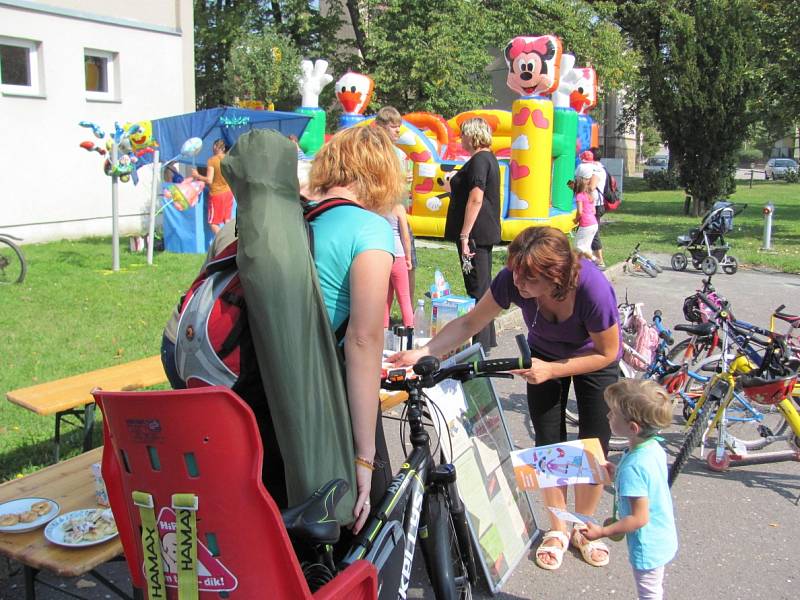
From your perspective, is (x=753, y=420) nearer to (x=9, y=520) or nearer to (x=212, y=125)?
(x=9, y=520)

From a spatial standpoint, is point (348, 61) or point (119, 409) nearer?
point (119, 409)

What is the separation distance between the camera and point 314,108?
16.2m

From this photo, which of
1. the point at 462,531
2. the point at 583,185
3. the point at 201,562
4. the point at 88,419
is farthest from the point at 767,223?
the point at 201,562

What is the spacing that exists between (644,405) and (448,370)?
29.0 inches

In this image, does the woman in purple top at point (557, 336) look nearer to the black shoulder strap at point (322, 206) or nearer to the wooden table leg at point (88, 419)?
the black shoulder strap at point (322, 206)

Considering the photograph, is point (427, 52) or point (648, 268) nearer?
point (648, 268)

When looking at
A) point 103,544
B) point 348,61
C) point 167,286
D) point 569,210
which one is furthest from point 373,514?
point 348,61

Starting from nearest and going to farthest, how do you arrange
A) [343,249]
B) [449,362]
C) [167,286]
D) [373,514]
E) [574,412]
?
[343,249] → [373,514] → [449,362] → [574,412] → [167,286]

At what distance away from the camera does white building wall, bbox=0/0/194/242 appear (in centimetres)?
1395

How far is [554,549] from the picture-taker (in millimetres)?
3531

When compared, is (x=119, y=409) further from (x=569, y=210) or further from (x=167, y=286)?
(x=569, y=210)

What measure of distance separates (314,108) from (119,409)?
15.3m

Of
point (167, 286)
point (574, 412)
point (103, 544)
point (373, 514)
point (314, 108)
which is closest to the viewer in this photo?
point (373, 514)

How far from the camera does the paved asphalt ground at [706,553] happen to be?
333 cm
